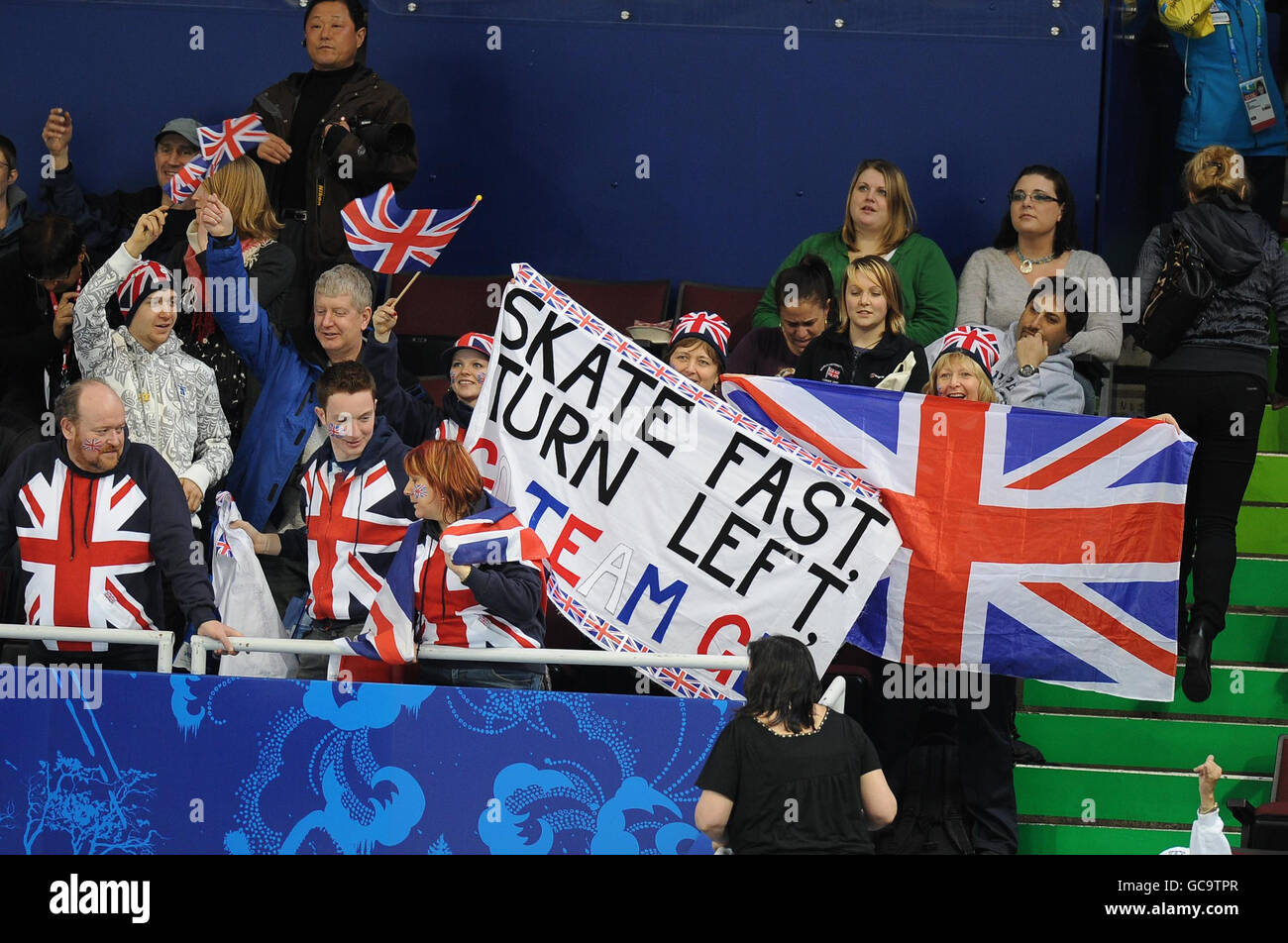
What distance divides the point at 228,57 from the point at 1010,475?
634 cm

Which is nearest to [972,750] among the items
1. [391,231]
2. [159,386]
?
[391,231]

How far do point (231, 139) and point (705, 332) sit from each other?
8.28 ft

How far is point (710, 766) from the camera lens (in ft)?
19.6

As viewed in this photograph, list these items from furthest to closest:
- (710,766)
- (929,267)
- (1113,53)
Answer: (1113,53)
(929,267)
(710,766)

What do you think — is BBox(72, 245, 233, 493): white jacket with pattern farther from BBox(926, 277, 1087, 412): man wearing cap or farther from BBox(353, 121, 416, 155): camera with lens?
BBox(926, 277, 1087, 412): man wearing cap

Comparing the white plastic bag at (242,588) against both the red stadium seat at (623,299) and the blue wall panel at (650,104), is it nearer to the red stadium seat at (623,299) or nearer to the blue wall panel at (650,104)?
the red stadium seat at (623,299)

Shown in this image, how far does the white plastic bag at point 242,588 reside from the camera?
7.73m

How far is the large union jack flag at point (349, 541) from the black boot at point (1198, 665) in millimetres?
3410

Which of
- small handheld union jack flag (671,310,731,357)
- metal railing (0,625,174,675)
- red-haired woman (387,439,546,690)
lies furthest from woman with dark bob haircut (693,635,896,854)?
small handheld union jack flag (671,310,731,357)

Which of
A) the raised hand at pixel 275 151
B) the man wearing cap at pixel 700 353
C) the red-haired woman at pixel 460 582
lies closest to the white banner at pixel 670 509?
the man wearing cap at pixel 700 353

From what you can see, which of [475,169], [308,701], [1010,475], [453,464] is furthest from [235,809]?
[475,169]

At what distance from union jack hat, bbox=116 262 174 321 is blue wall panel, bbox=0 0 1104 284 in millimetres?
3227

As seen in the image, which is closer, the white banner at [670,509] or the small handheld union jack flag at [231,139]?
the white banner at [670,509]
